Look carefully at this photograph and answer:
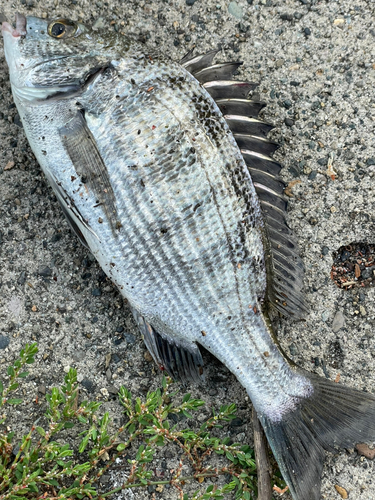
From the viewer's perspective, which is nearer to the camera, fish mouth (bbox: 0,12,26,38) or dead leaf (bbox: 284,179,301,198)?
fish mouth (bbox: 0,12,26,38)

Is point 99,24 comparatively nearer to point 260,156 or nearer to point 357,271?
point 260,156

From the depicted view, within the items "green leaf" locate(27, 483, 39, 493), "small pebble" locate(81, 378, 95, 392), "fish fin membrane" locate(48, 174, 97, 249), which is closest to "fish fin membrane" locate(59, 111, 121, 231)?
"fish fin membrane" locate(48, 174, 97, 249)

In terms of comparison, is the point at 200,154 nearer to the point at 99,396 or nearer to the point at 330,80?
the point at 330,80

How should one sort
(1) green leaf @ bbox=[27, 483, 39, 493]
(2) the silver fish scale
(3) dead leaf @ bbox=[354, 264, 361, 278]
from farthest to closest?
(3) dead leaf @ bbox=[354, 264, 361, 278] → (1) green leaf @ bbox=[27, 483, 39, 493] → (2) the silver fish scale

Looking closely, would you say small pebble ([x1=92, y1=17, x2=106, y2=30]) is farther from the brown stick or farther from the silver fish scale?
the brown stick

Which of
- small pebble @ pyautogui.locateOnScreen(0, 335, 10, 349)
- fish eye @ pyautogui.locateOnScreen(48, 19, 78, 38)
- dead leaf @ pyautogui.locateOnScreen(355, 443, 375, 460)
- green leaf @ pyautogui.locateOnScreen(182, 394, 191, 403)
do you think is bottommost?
dead leaf @ pyautogui.locateOnScreen(355, 443, 375, 460)

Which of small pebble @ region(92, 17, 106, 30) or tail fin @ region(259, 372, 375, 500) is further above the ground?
small pebble @ region(92, 17, 106, 30)

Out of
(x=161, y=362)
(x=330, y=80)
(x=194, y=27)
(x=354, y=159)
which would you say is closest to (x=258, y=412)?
(x=161, y=362)

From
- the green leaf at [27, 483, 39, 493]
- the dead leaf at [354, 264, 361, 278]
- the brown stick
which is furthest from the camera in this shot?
the dead leaf at [354, 264, 361, 278]
